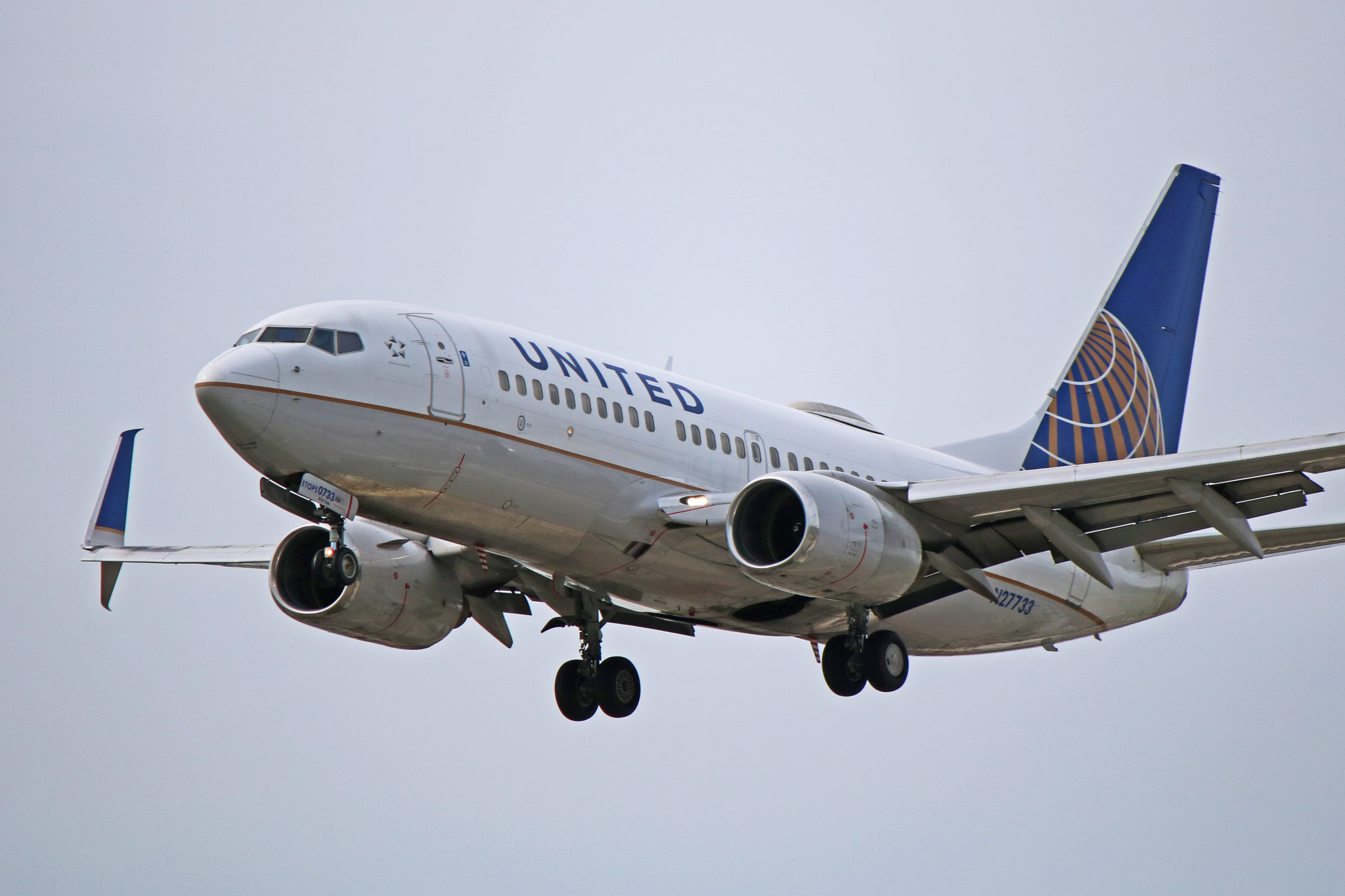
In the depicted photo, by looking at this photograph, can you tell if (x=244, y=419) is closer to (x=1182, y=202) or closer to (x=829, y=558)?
(x=829, y=558)

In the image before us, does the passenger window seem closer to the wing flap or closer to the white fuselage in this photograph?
the white fuselage

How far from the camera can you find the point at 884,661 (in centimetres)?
2456

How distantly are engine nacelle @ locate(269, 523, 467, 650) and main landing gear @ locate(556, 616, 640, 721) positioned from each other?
7.00ft

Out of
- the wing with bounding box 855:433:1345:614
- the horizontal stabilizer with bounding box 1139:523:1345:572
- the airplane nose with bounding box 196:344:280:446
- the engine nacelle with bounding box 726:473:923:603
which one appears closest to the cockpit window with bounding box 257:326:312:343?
the airplane nose with bounding box 196:344:280:446

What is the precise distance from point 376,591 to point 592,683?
12.5ft

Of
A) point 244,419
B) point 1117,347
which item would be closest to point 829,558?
point 244,419

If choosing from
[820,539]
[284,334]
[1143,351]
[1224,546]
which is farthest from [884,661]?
[1143,351]

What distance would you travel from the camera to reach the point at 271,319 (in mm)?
20797

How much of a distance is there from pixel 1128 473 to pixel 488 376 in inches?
338

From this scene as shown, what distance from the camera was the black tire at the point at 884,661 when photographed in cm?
2452

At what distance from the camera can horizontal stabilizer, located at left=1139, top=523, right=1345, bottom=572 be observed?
2480cm

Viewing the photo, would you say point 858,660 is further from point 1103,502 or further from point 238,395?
point 238,395

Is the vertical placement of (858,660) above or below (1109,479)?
below

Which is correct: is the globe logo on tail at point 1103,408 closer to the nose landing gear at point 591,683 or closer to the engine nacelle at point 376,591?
the nose landing gear at point 591,683
